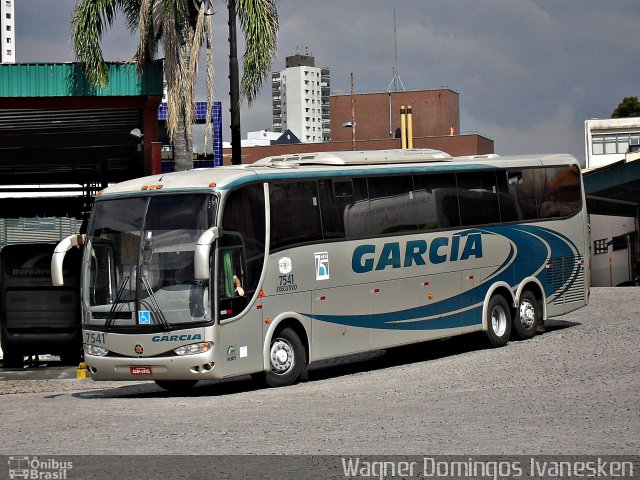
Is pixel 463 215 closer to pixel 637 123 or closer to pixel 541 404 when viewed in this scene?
pixel 541 404

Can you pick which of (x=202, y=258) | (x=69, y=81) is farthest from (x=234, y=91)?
(x=202, y=258)

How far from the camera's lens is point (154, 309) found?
17141mm

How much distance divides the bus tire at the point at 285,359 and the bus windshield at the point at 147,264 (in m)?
1.60

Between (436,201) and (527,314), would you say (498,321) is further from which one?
(436,201)

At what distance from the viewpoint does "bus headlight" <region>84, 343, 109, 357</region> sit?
696 inches

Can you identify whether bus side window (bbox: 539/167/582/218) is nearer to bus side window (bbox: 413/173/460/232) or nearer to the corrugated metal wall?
bus side window (bbox: 413/173/460/232)

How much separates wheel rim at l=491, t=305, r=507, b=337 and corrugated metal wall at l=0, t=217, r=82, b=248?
538 inches

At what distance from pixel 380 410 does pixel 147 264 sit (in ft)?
16.0

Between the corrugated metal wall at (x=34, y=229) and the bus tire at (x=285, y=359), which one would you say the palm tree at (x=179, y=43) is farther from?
the bus tire at (x=285, y=359)

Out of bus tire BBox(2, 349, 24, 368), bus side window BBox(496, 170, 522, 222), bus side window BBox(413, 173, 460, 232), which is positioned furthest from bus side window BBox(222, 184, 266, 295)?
bus tire BBox(2, 349, 24, 368)

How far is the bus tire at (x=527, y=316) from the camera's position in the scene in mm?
23891

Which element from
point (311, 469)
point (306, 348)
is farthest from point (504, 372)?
point (311, 469)

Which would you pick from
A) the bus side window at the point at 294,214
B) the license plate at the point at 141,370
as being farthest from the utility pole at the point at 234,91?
the license plate at the point at 141,370

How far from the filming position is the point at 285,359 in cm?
1836
